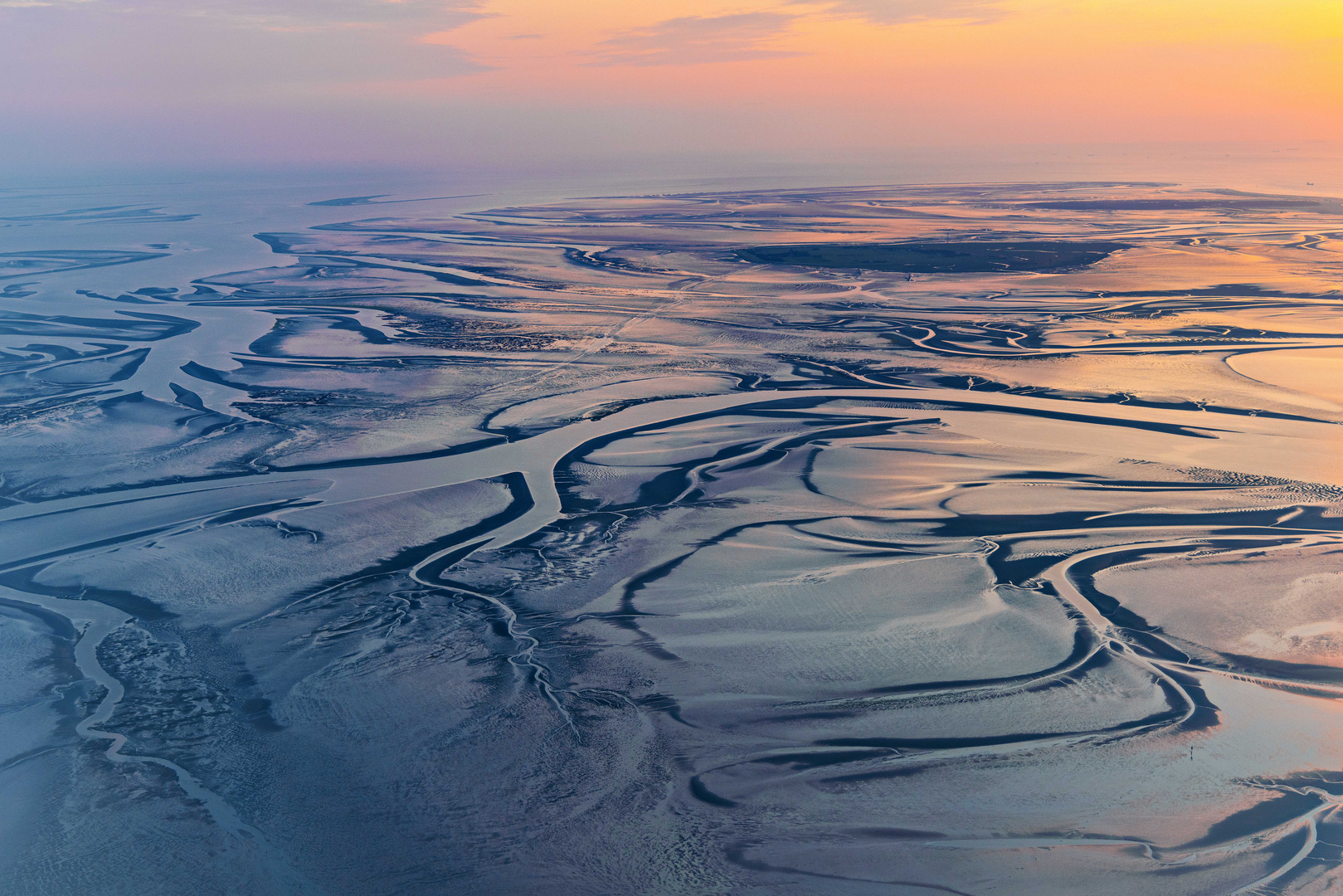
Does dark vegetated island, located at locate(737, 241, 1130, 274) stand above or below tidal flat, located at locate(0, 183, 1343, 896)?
above

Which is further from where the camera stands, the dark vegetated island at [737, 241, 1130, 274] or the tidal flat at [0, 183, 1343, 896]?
the dark vegetated island at [737, 241, 1130, 274]

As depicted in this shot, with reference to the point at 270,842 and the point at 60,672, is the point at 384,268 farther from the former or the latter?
the point at 270,842

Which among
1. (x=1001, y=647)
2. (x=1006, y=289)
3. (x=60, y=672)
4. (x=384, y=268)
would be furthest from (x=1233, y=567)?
(x=384, y=268)

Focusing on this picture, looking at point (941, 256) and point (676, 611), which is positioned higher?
point (941, 256)

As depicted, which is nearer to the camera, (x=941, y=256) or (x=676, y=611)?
(x=676, y=611)
